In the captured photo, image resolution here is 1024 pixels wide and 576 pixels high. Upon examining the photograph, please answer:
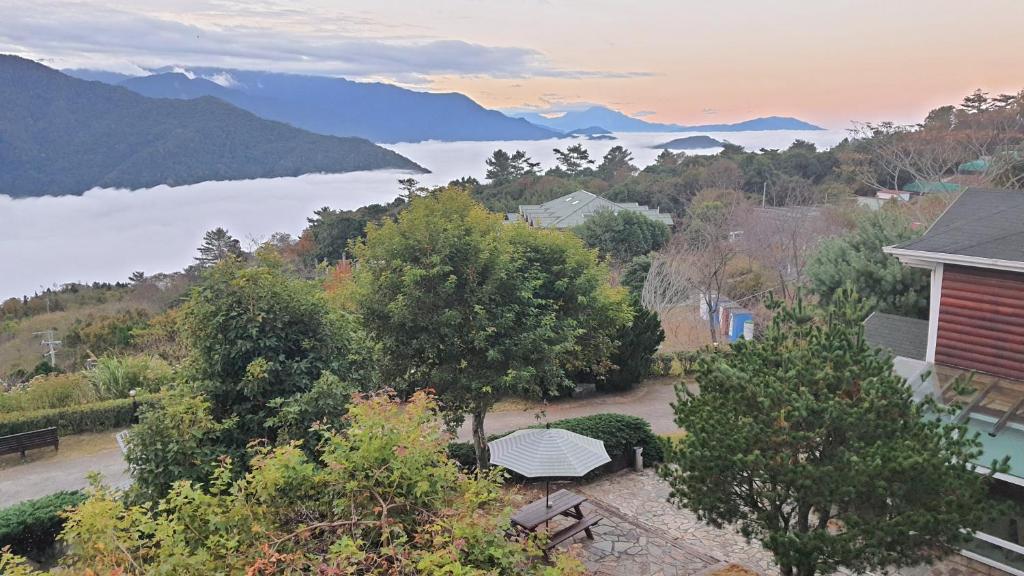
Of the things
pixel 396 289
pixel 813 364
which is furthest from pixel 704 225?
pixel 813 364

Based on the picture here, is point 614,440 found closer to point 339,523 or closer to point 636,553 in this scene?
point 636,553

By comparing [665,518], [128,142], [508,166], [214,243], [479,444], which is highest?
[128,142]

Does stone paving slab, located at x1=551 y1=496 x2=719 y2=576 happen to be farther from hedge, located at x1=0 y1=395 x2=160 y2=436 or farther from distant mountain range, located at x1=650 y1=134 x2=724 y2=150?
distant mountain range, located at x1=650 y1=134 x2=724 y2=150

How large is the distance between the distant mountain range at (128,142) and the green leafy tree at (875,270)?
6470 cm

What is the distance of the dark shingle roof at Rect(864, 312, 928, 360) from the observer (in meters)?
10.6

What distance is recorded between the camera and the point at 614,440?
11031 mm

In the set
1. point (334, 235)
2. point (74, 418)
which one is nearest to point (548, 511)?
point (74, 418)

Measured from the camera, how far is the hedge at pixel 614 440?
11016 mm

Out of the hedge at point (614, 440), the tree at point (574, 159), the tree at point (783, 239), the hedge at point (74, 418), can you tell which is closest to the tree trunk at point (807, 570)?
the hedge at point (614, 440)

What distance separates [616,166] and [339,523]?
6942 centimetres

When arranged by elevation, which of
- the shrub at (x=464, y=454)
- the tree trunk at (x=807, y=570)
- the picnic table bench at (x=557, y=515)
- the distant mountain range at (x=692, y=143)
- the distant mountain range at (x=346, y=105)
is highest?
the distant mountain range at (x=346, y=105)

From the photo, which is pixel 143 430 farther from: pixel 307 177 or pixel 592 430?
pixel 307 177

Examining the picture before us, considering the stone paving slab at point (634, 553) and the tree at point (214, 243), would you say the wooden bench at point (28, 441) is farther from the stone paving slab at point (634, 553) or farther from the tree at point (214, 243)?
the tree at point (214, 243)

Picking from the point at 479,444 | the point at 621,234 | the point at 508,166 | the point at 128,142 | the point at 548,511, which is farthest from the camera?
the point at 128,142
